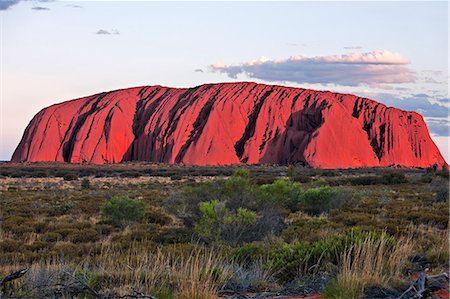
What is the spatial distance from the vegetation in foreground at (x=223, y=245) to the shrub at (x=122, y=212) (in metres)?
0.03

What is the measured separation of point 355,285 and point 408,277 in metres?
1.21

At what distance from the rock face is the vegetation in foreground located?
2150 inches

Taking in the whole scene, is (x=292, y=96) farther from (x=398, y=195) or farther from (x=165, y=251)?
(x=165, y=251)

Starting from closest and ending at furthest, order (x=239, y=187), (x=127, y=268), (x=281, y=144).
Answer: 1. (x=127, y=268)
2. (x=239, y=187)
3. (x=281, y=144)

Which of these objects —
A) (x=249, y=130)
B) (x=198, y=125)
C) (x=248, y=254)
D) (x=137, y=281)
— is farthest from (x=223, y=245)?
(x=249, y=130)

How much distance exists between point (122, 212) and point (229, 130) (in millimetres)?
67261

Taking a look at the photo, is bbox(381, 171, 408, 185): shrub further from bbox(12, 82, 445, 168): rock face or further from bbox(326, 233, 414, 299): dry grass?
bbox(326, 233, 414, 299): dry grass

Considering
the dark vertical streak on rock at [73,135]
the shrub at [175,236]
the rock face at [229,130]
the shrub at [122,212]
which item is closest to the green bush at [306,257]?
the shrub at [175,236]

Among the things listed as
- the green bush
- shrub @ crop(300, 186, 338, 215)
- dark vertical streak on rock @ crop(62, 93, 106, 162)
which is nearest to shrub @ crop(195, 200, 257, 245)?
the green bush

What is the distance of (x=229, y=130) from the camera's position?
8462cm

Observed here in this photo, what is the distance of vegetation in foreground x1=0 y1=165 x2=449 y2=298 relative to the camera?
639 centimetres

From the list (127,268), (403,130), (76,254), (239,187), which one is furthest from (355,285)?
(403,130)

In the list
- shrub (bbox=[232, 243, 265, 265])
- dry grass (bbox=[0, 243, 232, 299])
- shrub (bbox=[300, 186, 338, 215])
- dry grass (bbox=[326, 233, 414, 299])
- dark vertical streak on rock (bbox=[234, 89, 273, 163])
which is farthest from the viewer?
dark vertical streak on rock (bbox=[234, 89, 273, 163])

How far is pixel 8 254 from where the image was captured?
442 inches
